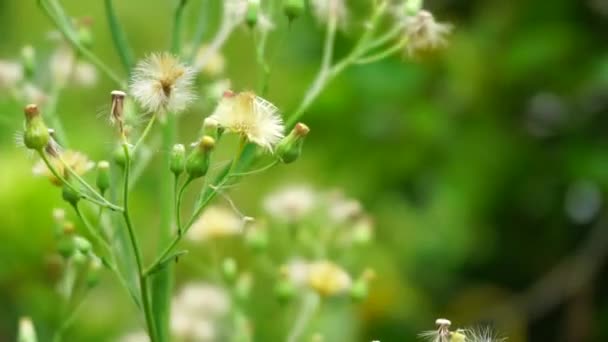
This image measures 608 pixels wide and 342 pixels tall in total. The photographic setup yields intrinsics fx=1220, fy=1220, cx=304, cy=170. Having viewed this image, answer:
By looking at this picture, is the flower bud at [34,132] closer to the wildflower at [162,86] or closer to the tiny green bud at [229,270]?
the wildflower at [162,86]

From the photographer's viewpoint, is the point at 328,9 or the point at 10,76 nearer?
the point at 328,9

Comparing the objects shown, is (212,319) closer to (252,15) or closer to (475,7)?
(252,15)

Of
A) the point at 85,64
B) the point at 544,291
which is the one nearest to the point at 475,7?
the point at 544,291

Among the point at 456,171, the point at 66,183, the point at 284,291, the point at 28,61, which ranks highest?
the point at 456,171

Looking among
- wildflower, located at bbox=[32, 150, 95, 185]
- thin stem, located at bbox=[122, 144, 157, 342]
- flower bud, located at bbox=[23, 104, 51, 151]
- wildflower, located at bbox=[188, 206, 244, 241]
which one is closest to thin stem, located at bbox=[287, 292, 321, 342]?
wildflower, located at bbox=[188, 206, 244, 241]

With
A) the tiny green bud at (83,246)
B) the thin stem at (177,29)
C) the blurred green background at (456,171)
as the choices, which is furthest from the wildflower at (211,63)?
the blurred green background at (456,171)

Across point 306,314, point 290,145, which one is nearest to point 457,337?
point 290,145

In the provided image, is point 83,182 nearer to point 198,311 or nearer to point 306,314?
point 306,314

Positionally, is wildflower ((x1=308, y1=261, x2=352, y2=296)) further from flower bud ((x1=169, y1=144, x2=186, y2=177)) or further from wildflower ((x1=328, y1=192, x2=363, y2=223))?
flower bud ((x1=169, y1=144, x2=186, y2=177))
